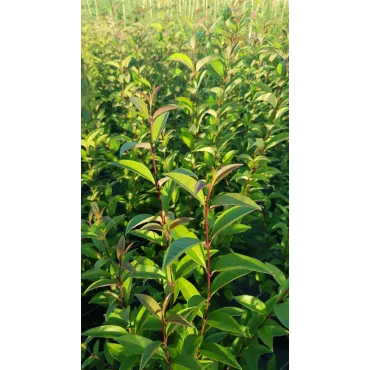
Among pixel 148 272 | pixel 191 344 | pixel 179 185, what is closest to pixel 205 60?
pixel 179 185

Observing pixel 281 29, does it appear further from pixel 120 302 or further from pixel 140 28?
pixel 120 302

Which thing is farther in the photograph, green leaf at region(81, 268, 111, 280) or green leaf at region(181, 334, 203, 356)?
green leaf at region(81, 268, 111, 280)

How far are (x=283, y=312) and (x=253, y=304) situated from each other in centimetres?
5

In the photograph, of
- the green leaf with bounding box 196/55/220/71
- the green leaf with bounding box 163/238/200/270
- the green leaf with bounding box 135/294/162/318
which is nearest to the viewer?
the green leaf with bounding box 163/238/200/270

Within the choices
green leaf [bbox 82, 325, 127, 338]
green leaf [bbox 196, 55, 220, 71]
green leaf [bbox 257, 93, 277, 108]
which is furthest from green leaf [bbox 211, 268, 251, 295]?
green leaf [bbox 196, 55, 220, 71]

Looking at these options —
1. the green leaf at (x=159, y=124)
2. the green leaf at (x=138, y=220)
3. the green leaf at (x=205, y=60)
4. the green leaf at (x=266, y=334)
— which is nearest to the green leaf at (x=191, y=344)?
the green leaf at (x=266, y=334)

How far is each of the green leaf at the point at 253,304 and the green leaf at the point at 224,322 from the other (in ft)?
0.14

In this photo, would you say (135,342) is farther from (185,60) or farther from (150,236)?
(185,60)

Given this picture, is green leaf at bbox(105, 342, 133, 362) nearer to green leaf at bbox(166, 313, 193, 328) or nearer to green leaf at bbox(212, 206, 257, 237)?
green leaf at bbox(166, 313, 193, 328)

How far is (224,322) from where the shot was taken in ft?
2.37

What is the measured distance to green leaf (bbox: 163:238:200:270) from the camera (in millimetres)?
592
